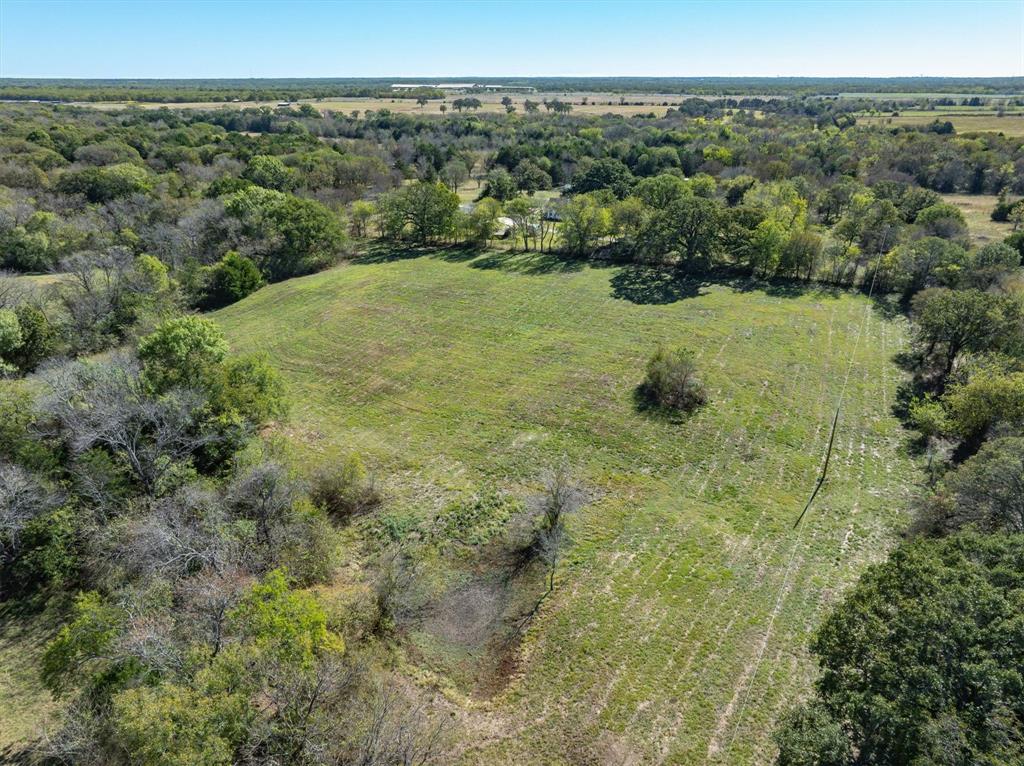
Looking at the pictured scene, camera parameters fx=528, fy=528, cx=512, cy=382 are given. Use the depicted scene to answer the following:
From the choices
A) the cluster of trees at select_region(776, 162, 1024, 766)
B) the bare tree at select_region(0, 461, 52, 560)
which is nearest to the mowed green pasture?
the cluster of trees at select_region(776, 162, 1024, 766)

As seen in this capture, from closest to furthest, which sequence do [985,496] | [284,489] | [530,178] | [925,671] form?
1. [925,671]
2. [985,496]
3. [284,489]
4. [530,178]

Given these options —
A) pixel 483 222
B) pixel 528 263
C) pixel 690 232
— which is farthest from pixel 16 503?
pixel 690 232

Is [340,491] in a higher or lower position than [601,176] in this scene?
lower

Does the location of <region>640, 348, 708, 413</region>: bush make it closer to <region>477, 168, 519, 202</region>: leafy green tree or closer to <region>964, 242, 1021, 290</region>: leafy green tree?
<region>964, 242, 1021, 290</region>: leafy green tree

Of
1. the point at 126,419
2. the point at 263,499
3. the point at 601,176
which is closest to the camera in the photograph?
the point at 263,499

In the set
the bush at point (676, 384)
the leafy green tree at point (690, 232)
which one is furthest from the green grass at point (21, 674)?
the leafy green tree at point (690, 232)

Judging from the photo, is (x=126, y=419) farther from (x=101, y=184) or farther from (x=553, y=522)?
(x=101, y=184)

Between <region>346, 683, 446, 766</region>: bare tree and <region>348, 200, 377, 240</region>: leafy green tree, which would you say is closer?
<region>346, 683, 446, 766</region>: bare tree

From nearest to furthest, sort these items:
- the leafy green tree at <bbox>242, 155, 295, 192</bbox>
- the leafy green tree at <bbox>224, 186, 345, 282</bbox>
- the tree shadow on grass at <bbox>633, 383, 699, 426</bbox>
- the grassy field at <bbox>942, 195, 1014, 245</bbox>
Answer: the tree shadow on grass at <bbox>633, 383, 699, 426</bbox> → the leafy green tree at <bbox>224, 186, 345, 282</bbox> → the grassy field at <bbox>942, 195, 1014, 245</bbox> → the leafy green tree at <bbox>242, 155, 295, 192</bbox>
